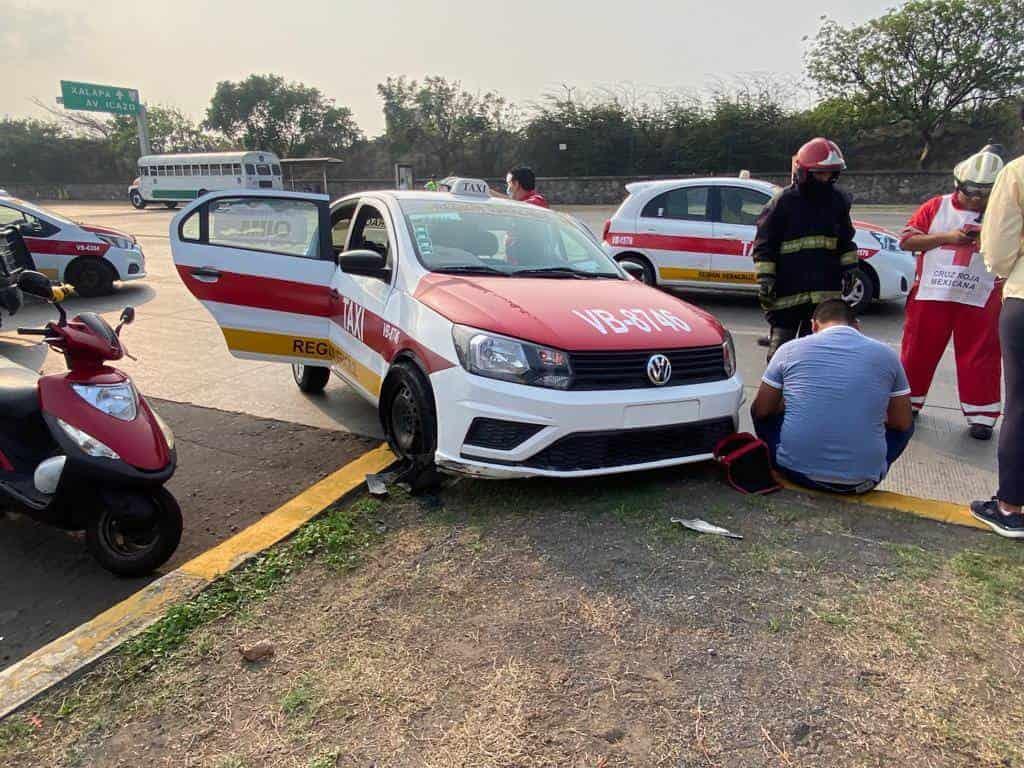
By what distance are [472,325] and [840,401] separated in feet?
6.06

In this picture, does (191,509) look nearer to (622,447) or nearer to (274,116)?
(622,447)

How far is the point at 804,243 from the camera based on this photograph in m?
4.50

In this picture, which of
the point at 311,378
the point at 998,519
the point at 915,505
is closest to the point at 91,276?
the point at 311,378

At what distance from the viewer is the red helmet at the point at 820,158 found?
429 cm

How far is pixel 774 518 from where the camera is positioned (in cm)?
336

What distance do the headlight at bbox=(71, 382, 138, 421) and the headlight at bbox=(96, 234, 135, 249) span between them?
898cm

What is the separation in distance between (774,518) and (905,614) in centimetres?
82

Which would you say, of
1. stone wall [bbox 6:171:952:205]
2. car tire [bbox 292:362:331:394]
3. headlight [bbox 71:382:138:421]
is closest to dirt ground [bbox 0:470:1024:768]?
headlight [bbox 71:382:138:421]

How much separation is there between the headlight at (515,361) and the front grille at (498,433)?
0.21 m

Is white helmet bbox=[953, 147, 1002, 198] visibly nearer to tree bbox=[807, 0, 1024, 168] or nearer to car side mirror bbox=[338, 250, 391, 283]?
car side mirror bbox=[338, 250, 391, 283]

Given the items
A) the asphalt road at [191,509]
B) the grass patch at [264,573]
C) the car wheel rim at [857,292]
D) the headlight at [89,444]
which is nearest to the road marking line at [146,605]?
the grass patch at [264,573]

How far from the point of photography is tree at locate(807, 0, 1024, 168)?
29.2 metres

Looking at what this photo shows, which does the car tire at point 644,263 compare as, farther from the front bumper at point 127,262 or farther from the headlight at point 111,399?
the front bumper at point 127,262

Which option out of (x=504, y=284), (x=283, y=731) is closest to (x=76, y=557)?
(x=283, y=731)
